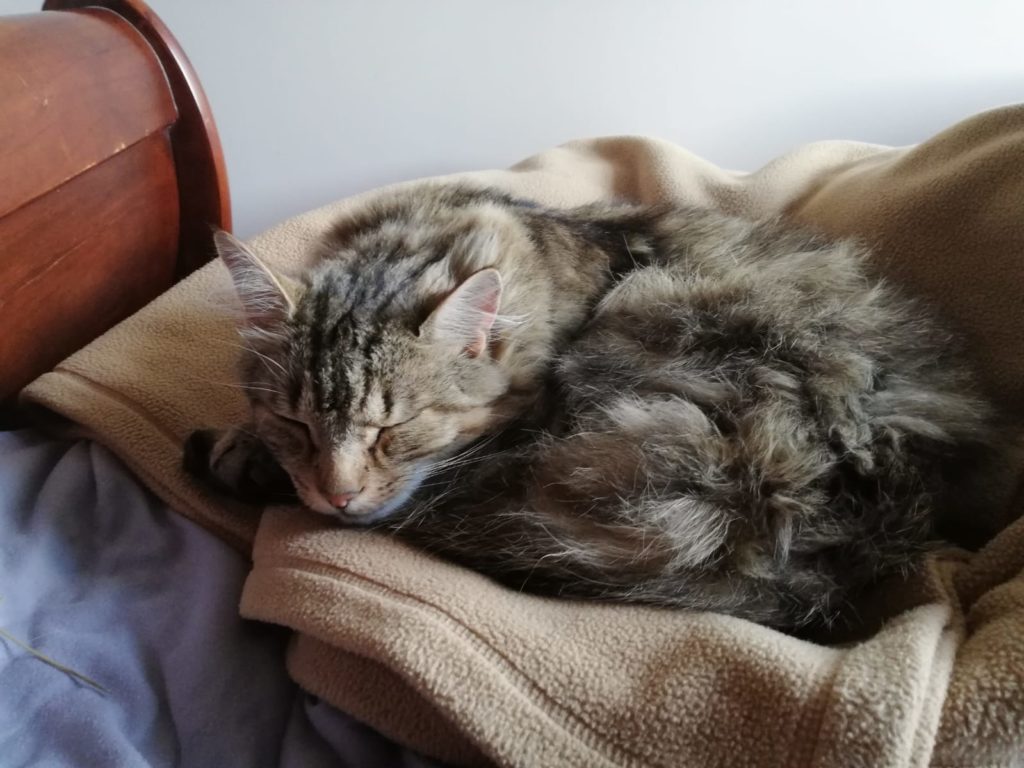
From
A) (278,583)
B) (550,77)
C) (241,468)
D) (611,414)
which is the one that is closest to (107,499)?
(241,468)

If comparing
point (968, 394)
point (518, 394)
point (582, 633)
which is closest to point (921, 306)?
point (968, 394)

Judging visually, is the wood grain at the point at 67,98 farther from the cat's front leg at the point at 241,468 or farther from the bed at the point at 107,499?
the cat's front leg at the point at 241,468

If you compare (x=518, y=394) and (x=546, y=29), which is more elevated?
(x=546, y=29)

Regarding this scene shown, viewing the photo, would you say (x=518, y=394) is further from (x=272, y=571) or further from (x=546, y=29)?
(x=546, y=29)

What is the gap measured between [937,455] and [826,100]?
1.32 metres

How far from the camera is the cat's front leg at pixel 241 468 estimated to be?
1.03 m

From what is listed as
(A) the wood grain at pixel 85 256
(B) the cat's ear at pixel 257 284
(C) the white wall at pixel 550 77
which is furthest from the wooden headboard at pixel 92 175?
(C) the white wall at pixel 550 77

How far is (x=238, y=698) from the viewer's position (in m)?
0.84

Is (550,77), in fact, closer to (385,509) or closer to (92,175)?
(92,175)

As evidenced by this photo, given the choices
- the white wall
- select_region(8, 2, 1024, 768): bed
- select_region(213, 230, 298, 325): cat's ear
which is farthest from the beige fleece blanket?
the white wall

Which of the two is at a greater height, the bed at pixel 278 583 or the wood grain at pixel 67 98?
the wood grain at pixel 67 98

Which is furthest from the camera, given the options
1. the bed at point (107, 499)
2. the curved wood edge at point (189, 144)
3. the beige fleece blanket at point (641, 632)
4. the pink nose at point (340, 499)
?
the curved wood edge at point (189, 144)

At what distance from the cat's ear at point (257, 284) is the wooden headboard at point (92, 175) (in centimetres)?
33

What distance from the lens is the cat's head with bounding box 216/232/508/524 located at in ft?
3.02
